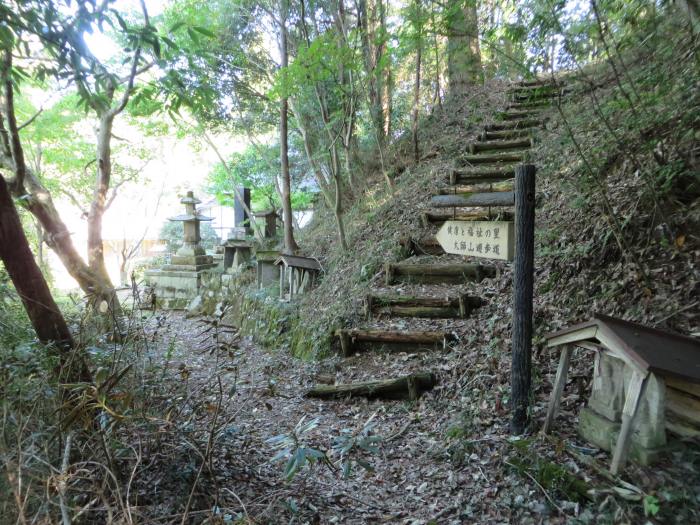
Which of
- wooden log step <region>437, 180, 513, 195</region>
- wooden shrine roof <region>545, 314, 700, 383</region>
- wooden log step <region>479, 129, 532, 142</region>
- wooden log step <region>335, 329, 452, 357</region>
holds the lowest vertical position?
wooden log step <region>335, 329, 452, 357</region>

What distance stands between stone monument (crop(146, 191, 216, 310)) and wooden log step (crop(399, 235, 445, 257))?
27.5ft

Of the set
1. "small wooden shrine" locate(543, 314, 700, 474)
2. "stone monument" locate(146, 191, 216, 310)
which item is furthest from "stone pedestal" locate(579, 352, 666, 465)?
"stone monument" locate(146, 191, 216, 310)

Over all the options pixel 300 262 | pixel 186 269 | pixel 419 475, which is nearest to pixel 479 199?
pixel 419 475

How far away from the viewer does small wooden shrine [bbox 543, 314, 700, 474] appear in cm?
209

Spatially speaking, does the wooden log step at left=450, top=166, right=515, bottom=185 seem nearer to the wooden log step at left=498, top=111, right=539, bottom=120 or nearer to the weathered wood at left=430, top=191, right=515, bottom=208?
the wooden log step at left=498, top=111, right=539, bottom=120

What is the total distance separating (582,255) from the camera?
12.6 feet

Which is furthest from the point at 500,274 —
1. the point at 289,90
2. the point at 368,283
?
the point at 289,90

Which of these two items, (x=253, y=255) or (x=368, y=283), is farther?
(x=253, y=255)

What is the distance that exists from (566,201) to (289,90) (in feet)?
14.3

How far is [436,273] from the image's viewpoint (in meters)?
5.87

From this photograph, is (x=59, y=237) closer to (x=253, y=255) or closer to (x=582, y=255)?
(x=253, y=255)

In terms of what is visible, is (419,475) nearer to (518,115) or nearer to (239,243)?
(518,115)

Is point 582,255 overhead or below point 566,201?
below

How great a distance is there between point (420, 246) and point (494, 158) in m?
2.59
